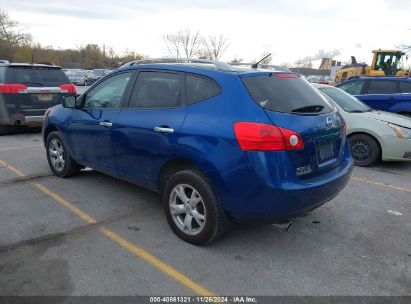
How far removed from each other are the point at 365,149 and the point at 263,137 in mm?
4536

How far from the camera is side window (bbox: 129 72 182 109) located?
374 cm

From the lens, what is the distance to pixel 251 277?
3090 mm

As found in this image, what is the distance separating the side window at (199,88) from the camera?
3433 mm

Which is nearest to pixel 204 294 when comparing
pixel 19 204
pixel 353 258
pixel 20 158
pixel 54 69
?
pixel 353 258

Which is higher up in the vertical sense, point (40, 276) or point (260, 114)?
point (260, 114)

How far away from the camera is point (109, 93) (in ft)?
15.0

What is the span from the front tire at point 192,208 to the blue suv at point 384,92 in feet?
23.6

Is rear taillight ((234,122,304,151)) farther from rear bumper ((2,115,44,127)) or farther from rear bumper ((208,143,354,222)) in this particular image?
rear bumper ((2,115,44,127))

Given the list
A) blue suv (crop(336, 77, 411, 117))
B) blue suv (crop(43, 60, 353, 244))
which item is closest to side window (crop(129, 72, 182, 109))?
blue suv (crop(43, 60, 353, 244))

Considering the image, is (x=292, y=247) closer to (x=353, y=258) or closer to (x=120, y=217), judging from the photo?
(x=353, y=258)

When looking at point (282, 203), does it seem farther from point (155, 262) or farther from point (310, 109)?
point (155, 262)

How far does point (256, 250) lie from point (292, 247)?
0.37 metres

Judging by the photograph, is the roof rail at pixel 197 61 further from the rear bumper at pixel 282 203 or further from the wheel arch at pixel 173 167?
the rear bumper at pixel 282 203

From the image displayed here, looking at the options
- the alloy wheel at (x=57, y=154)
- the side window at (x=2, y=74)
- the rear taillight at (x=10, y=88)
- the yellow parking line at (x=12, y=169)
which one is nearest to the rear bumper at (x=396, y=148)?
the alloy wheel at (x=57, y=154)
